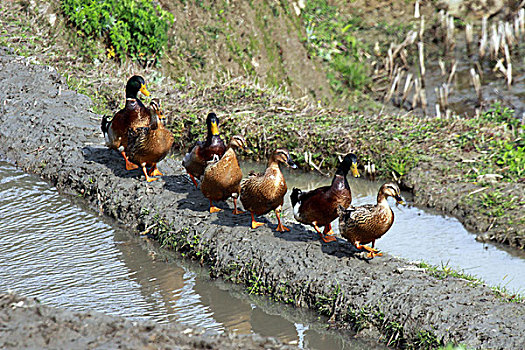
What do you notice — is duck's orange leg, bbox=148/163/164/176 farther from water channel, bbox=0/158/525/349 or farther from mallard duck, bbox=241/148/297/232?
mallard duck, bbox=241/148/297/232

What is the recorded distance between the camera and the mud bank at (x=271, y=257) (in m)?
5.57

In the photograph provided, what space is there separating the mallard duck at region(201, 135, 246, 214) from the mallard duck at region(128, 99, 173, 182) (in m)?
0.91

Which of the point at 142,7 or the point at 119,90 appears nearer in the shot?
the point at 119,90

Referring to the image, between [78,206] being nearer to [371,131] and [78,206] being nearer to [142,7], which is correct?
[371,131]

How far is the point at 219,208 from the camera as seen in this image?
24.5 ft

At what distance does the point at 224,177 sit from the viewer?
6.94 meters

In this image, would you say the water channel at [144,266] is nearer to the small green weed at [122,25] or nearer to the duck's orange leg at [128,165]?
the duck's orange leg at [128,165]

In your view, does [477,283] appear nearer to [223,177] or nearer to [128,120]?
[223,177]

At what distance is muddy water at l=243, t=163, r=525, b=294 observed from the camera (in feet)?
23.2

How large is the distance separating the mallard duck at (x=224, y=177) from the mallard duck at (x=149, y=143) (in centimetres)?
91

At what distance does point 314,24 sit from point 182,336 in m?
12.3

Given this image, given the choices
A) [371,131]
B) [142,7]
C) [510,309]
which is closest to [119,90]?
[142,7]

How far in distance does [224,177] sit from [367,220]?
169 centimetres

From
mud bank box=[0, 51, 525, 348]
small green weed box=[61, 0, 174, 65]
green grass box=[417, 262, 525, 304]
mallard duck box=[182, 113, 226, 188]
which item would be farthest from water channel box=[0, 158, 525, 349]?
small green weed box=[61, 0, 174, 65]
